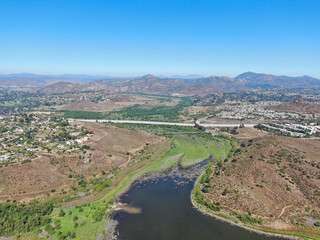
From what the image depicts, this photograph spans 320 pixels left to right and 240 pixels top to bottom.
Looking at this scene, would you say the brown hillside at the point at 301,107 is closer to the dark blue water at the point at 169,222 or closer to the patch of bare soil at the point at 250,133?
the patch of bare soil at the point at 250,133

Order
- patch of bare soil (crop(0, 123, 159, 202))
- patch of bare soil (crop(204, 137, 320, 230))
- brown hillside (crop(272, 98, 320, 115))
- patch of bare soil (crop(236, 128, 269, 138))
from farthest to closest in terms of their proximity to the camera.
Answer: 1. brown hillside (crop(272, 98, 320, 115))
2. patch of bare soil (crop(236, 128, 269, 138))
3. patch of bare soil (crop(0, 123, 159, 202))
4. patch of bare soil (crop(204, 137, 320, 230))

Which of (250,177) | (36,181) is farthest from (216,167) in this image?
(36,181)

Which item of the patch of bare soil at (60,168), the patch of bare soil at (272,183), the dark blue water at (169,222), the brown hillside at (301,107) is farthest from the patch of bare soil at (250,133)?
the brown hillside at (301,107)

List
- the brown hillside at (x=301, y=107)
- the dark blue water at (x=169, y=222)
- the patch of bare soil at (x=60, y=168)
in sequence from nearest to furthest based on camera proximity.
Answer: the dark blue water at (x=169, y=222) < the patch of bare soil at (x=60, y=168) < the brown hillside at (x=301, y=107)

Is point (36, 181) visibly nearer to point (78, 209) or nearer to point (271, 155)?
point (78, 209)

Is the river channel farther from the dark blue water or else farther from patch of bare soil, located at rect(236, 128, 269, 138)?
patch of bare soil, located at rect(236, 128, 269, 138)

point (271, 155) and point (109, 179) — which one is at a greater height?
point (271, 155)

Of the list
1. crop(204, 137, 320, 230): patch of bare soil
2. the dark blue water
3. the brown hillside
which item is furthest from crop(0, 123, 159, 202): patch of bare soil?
the brown hillside

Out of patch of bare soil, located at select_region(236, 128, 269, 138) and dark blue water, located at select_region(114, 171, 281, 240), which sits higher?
patch of bare soil, located at select_region(236, 128, 269, 138)
